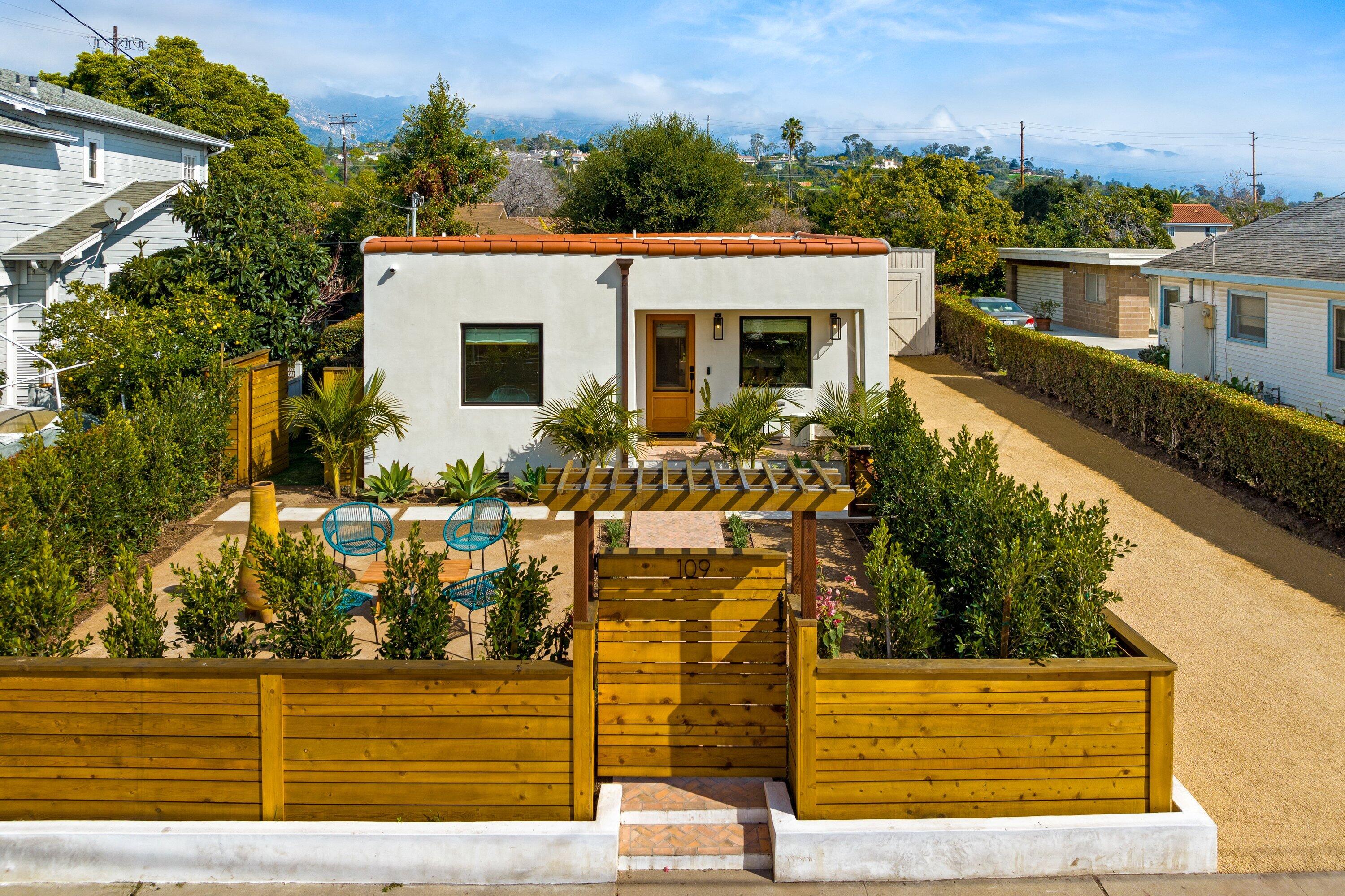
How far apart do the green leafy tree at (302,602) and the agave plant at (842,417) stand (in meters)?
8.11

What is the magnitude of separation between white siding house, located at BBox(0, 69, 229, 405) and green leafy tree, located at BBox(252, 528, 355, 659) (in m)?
12.9

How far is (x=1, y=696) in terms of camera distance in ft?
18.4

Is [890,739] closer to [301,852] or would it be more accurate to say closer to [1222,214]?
[301,852]

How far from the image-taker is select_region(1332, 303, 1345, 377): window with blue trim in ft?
56.5

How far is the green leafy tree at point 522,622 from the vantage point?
6105mm

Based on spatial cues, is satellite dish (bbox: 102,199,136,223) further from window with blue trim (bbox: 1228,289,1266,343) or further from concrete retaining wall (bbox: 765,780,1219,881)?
window with blue trim (bbox: 1228,289,1266,343)

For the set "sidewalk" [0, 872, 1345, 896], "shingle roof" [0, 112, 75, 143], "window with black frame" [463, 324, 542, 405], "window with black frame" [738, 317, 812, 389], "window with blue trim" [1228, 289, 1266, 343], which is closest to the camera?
"sidewalk" [0, 872, 1345, 896]

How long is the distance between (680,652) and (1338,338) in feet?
52.7

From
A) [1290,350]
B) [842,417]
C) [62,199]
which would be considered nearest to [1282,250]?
[1290,350]

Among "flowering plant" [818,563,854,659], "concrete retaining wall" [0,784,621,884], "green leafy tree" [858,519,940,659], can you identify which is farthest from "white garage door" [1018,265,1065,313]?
"concrete retaining wall" [0,784,621,884]

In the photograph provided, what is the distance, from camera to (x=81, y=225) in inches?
842

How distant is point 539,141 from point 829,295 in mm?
169244

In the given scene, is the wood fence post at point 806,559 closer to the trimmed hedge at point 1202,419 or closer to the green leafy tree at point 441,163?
the trimmed hedge at point 1202,419

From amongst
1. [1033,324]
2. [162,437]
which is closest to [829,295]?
[162,437]
